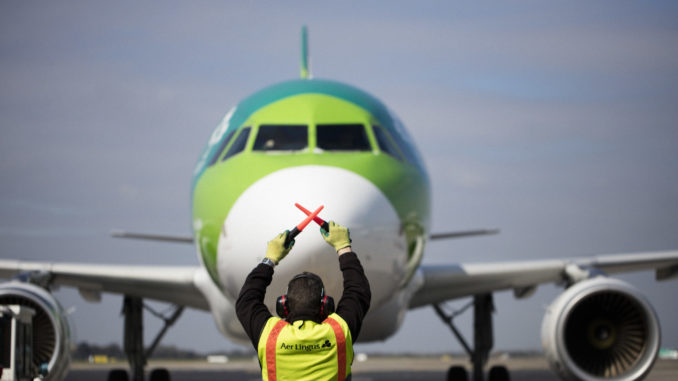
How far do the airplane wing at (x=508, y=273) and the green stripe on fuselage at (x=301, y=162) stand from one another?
8.16 ft

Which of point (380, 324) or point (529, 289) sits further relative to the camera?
point (529, 289)

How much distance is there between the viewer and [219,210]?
7.80 m

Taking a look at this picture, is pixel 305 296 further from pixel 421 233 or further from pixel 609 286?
pixel 609 286

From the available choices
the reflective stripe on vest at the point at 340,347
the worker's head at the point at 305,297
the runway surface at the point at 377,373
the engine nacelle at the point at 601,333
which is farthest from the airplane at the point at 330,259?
the runway surface at the point at 377,373

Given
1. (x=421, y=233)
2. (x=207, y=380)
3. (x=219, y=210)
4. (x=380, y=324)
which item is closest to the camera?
(x=219, y=210)

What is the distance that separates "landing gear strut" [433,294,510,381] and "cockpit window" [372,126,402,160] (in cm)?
527

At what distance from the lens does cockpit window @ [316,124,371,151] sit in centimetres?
821

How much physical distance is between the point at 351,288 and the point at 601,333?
6.68 meters

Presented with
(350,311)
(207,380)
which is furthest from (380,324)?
(207,380)

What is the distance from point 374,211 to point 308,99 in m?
2.20

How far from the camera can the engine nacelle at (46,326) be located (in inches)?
381

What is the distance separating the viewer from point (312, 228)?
655cm

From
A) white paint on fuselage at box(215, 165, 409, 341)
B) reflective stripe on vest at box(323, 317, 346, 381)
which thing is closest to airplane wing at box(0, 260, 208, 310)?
white paint on fuselage at box(215, 165, 409, 341)

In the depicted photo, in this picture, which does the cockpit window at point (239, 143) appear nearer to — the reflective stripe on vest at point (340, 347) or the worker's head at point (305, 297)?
the worker's head at point (305, 297)
